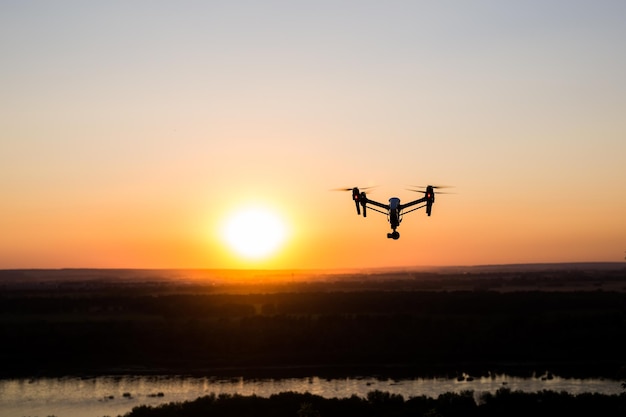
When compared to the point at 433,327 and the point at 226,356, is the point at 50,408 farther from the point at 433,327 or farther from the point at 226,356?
the point at 433,327

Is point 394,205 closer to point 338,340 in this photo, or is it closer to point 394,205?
point 394,205

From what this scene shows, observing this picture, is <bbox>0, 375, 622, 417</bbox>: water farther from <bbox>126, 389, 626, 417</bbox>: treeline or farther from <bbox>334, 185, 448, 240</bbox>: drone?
<bbox>334, 185, 448, 240</bbox>: drone

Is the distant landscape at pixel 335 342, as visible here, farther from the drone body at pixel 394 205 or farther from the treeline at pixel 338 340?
the drone body at pixel 394 205

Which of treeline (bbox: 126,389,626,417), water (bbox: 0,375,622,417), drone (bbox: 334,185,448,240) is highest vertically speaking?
drone (bbox: 334,185,448,240)

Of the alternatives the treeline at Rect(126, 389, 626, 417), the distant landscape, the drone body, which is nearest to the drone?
the drone body

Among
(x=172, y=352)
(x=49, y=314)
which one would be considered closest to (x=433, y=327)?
(x=172, y=352)

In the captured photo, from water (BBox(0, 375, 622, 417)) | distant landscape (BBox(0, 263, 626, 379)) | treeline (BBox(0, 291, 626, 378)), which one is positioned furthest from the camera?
treeline (BBox(0, 291, 626, 378))

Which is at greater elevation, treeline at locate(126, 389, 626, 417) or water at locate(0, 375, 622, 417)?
treeline at locate(126, 389, 626, 417)

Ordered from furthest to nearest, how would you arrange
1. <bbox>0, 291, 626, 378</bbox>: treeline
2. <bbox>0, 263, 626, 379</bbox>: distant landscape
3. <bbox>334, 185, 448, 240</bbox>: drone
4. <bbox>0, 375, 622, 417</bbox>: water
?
<bbox>0, 291, 626, 378</bbox>: treeline → <bbox>0, 263, 626, 379</bbox>: distant landscape → <bbox>0, 375, 622, 417</bbox>: water → <bbox>334, 185, 448, 240</bbox>: drone

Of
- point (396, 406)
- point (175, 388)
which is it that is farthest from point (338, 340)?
point (396, 406)
